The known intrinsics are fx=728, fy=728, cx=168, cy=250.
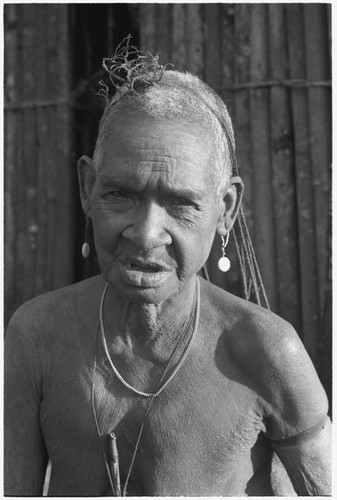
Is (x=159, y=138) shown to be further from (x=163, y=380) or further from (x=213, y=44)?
(x=213, y=44)

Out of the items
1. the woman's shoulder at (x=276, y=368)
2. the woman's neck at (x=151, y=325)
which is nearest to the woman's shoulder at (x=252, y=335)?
the woman's shoulder at (x=276, y=368)

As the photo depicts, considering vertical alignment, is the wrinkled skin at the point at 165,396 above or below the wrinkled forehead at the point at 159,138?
below

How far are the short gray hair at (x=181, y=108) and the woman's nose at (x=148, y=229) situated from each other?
0.68ft

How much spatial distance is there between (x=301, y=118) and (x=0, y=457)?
84.3 inches

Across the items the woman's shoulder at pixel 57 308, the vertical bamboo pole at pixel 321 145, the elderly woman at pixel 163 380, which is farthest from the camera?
the vertical bamboo pole at pixel 321 145

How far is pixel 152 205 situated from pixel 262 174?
1.76 m

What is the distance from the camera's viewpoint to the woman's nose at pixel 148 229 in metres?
1.84

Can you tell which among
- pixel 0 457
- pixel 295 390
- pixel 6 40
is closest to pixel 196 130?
pixel 295 390

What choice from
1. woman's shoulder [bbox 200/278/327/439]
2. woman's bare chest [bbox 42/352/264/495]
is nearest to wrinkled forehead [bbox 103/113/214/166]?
woman's shoulder [bbox 200/278/327/439]

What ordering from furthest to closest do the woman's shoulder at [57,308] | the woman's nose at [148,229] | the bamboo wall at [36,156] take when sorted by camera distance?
the bamboo wall at [36,156] → the woman's shoulder at [57,308] → the woman's nose at [148,229]

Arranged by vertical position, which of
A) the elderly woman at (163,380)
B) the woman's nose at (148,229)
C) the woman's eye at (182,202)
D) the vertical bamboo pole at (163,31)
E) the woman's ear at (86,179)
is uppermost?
the vertical bamboo pole at (163,31)

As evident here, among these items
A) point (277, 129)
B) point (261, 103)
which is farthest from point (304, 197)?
point (261, 103)

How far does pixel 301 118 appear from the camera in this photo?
3.51m

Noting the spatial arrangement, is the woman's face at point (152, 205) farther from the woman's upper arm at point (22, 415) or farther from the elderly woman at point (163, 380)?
the woman's upper arm at point (22, 415)
